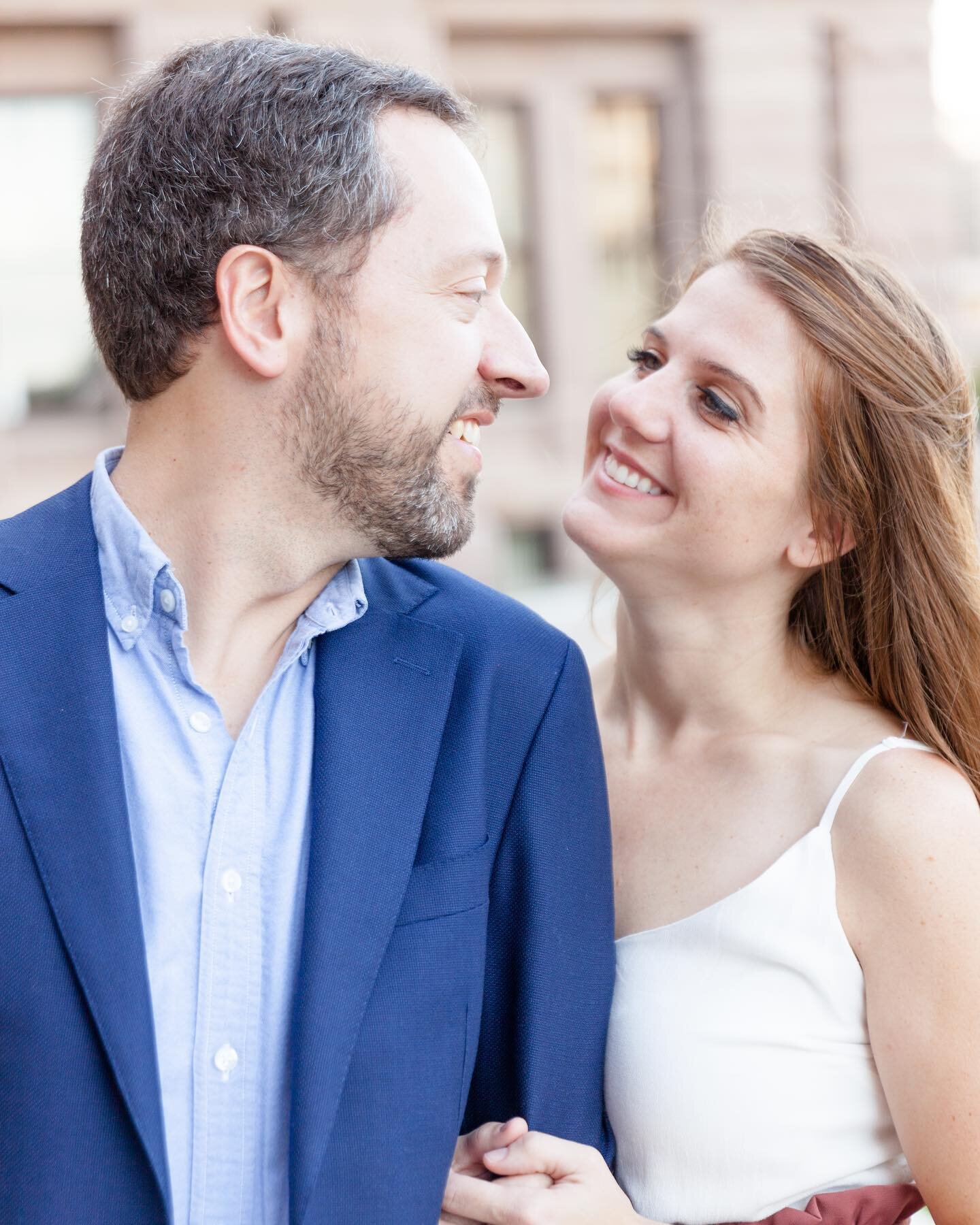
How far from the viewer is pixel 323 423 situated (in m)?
1.76

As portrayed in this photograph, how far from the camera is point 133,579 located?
68.6 inches

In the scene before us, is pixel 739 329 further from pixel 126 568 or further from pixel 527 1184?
pixel 527 1184

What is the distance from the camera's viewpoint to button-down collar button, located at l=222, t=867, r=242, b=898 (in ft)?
5.32

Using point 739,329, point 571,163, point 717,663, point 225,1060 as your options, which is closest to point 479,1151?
point 225,1060

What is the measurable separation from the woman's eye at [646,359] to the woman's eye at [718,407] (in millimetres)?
188

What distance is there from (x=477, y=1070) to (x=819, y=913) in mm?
529

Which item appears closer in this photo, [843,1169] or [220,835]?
[220,835]

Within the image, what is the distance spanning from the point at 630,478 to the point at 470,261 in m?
0.50

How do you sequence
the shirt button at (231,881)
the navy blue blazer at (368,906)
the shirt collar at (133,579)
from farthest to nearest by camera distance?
1. the shirt collar at (133,579)
2. the shirt button at (231,881)
3. the navy blue blazer at (368,906)

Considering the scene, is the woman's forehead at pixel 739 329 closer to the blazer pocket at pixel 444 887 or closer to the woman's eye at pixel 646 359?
the woman's eye at pixel 646 359

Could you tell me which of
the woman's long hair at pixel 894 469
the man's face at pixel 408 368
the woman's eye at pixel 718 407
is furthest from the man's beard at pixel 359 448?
the woman's long hair at pixel 894 469

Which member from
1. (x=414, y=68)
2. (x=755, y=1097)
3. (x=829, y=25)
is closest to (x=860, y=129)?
(x=829, y=25)

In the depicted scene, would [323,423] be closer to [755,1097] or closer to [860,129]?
[755,1097]

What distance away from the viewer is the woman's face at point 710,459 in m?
2.05
